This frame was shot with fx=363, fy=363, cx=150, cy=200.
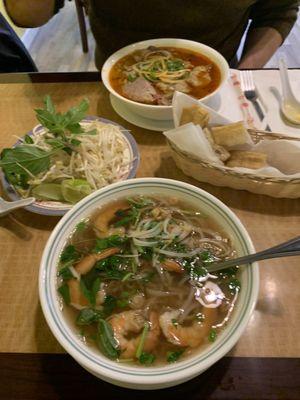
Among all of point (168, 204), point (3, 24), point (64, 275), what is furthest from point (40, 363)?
point (3, 24)

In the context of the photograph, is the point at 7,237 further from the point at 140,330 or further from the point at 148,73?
the point at 148,73

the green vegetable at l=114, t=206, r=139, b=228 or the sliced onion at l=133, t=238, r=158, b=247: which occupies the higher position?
the green vegetable at l=114, t=206, r=139, b=228

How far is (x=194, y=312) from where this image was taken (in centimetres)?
85

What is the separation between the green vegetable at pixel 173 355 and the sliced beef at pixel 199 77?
1077 mm

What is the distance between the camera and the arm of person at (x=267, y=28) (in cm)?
190

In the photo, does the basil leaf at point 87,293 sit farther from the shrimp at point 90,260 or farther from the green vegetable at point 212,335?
the green vegetable at point 212,335

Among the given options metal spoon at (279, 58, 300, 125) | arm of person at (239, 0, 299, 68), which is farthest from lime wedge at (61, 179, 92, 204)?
arm of person at (239, 0, 299, 68)

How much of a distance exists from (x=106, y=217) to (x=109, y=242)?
86 mm

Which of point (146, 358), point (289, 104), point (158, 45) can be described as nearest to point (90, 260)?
point (146, 358)

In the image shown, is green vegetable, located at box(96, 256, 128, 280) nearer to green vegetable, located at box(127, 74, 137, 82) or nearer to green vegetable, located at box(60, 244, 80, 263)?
green vegetable, located at box(60, 244, 80, 263)

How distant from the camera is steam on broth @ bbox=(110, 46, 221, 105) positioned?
145cm

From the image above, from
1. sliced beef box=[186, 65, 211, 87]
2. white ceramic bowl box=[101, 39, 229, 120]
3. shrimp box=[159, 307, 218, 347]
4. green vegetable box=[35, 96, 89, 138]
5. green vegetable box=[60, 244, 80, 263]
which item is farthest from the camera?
sliced beef box=[186, 65, 211, 87]

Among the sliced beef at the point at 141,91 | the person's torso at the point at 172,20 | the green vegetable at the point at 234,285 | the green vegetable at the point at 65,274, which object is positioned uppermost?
the person's torso at the point at 172,20

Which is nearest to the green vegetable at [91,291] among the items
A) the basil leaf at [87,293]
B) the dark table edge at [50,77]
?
the basil leaf at [87,293]
